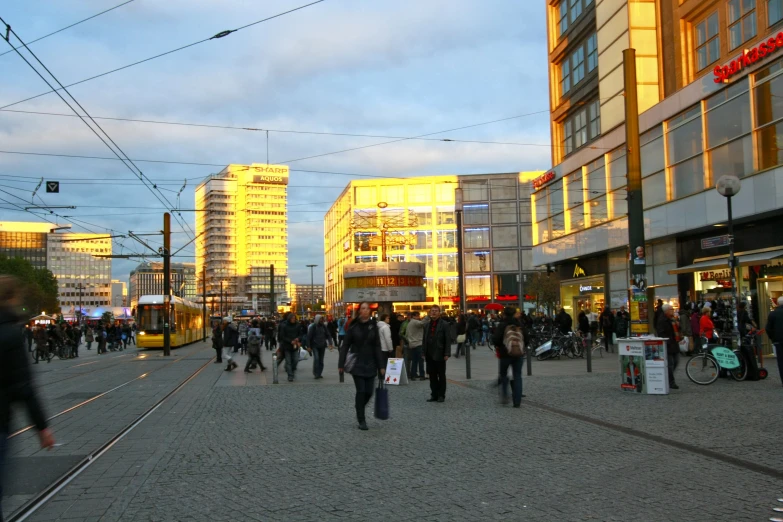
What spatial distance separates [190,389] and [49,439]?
1207 centimetres

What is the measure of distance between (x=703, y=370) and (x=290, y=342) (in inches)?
376

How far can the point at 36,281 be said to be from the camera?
294ft

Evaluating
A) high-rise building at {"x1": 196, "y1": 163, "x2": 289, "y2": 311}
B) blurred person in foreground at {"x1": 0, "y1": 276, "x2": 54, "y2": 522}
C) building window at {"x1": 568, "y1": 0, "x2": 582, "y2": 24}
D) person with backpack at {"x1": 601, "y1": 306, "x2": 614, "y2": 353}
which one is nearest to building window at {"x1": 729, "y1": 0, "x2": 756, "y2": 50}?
person with backpack at {"x1": 601, "y1": 306, "x2": 614, "y2": 353}

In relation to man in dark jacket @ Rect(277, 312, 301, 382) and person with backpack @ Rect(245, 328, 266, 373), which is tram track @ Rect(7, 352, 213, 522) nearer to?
man in dark jacket @ Rect(277, 312, 301, 382)

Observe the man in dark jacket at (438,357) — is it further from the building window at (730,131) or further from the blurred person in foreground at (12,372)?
the building window at (730,131)

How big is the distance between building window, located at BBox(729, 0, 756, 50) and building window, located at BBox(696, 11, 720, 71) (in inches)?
34.1

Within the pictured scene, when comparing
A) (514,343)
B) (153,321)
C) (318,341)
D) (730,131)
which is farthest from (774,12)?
(153,321)

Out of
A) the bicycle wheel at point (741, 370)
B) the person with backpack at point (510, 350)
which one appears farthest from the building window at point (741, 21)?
the person with backpack at point (510, 350)

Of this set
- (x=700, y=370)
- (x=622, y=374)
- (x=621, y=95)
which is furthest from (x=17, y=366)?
(x=621, y=95)

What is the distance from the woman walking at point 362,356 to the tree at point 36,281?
3013 inches

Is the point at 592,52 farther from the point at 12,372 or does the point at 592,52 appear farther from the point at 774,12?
the point at 12,372

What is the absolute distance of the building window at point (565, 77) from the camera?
1465 inches

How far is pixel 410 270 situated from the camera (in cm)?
3897

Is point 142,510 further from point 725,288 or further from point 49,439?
point 725,288
